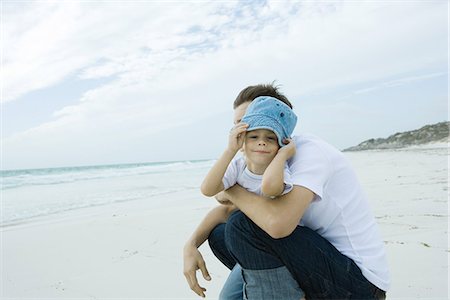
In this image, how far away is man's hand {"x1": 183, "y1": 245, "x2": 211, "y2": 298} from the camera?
240cm

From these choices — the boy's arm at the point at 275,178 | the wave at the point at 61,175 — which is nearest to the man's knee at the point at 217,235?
the boy's arm at the point at 275,178

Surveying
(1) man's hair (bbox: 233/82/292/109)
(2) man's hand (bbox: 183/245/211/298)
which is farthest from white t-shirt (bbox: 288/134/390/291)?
(2) man's hand (bbox: 183/245/211/298)

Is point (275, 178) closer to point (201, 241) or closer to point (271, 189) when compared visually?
point (271, 189)

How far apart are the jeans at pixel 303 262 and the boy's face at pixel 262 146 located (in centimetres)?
27

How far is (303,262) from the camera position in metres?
1.84

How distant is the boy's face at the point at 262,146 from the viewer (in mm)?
1984

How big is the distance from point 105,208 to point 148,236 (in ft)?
11.1

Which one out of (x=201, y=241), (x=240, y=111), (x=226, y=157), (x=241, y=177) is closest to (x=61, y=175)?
(x=201, y=241)

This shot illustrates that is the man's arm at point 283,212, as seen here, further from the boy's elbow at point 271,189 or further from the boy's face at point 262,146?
the boy's face at point 262,146

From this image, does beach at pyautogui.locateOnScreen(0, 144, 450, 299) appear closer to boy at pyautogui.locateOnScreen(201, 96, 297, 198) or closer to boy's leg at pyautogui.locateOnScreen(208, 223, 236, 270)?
boy's leg at pyautogui.locateOnScreen(208, 223, 236, 270)

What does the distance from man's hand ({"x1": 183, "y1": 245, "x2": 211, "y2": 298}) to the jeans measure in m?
0.50

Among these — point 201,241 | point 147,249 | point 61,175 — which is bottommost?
point 61,175

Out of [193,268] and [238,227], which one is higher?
[238,227]

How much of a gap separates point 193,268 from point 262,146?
86 centimetres
